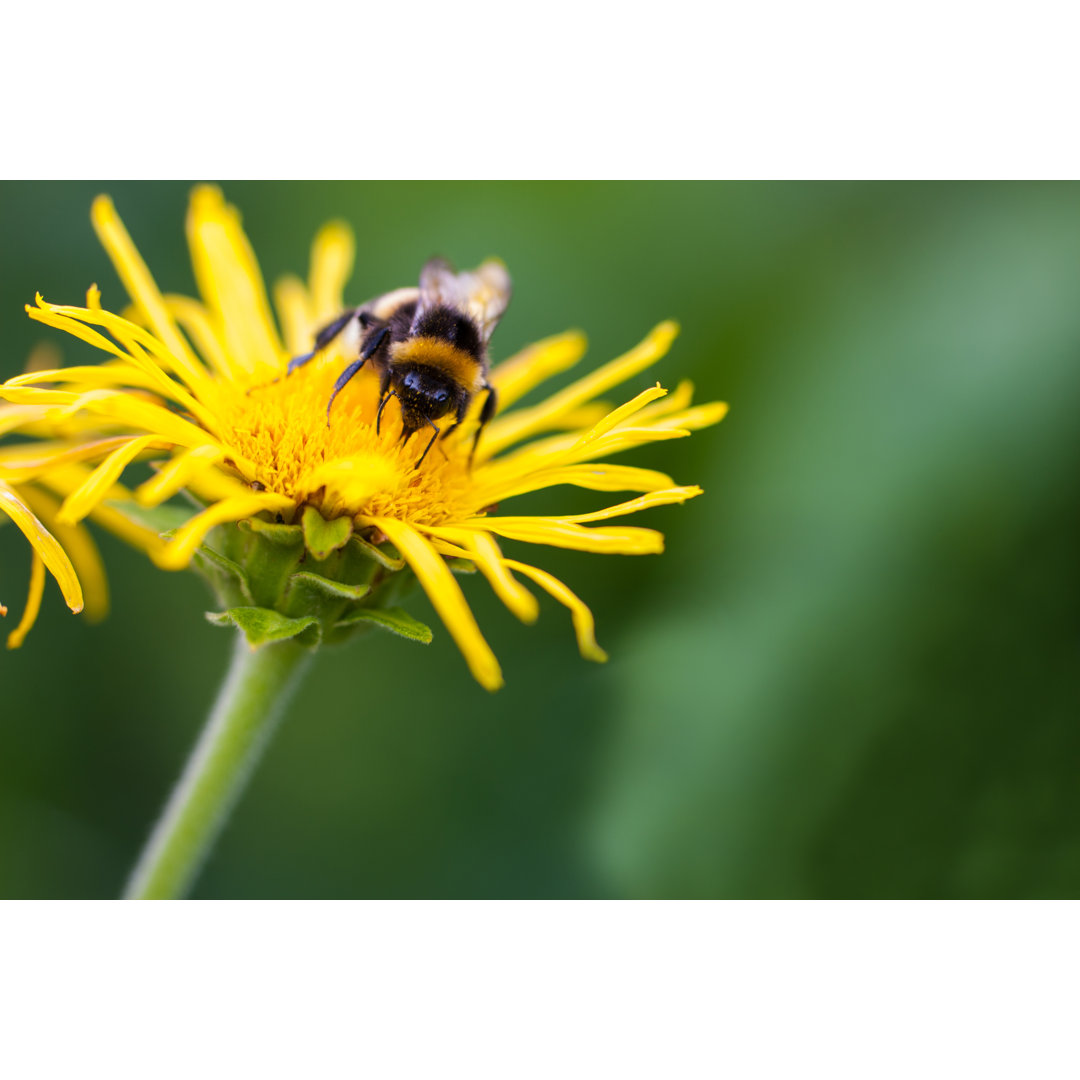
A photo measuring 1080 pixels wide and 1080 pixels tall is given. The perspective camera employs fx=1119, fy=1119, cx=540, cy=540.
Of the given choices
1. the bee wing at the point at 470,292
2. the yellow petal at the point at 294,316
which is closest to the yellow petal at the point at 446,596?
the bee wing at the point at 470,292

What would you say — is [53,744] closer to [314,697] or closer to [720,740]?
[314,697]

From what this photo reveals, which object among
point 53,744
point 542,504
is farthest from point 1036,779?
point 53,744

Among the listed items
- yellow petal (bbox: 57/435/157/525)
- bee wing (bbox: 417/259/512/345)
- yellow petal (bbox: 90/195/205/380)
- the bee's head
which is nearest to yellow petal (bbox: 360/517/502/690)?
the bee's head

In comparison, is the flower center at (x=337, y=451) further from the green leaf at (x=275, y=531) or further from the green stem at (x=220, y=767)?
the green stem at (x=220, y=767)

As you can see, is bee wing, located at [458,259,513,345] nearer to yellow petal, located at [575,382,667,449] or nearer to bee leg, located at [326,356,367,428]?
bee leg, located at [326,356,367,428]

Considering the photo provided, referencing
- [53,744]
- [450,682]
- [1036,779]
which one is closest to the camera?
[1036,779]

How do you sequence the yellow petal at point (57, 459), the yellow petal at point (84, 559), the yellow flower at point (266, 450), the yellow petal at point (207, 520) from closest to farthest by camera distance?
the yellow petal at point (207, 520), the yellow flower at point (266, 450), the yellow petal at point (57, 459), the yellow petal at point (84, 559)

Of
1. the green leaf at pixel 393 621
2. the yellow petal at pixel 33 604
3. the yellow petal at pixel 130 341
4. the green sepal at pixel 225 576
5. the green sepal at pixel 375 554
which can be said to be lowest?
the yellow petal at pixel 33 604
